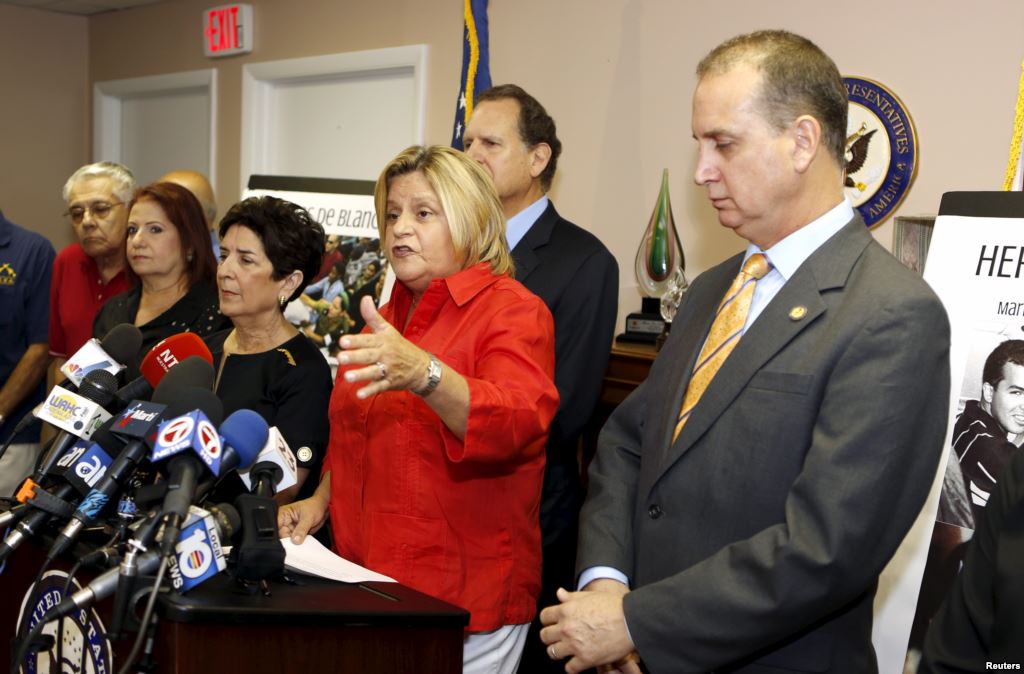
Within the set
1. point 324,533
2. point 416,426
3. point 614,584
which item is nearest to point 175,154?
point 324,533

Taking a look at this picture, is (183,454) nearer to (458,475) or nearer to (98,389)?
(98,389)

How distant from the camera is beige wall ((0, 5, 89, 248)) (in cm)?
653

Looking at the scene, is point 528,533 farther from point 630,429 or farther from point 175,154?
point 175,154

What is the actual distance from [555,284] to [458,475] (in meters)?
0.88

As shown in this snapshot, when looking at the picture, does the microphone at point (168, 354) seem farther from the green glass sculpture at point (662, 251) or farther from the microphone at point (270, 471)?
the green glass sculpture at point (662, 251)

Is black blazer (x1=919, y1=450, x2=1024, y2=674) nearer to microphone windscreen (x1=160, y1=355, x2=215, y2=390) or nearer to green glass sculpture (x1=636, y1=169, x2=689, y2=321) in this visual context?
microphone windscreen (x1=160, y1=355, x2=215, y2=390)

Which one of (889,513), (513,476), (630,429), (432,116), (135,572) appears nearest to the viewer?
(135,572)

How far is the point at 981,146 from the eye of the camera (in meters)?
2.86

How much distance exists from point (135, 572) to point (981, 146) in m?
2.51

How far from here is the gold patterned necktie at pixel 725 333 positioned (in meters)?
1.61

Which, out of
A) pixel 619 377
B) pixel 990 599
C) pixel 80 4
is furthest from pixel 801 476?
pixel 80 4

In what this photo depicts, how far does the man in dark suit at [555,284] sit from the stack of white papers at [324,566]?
33.0 inches

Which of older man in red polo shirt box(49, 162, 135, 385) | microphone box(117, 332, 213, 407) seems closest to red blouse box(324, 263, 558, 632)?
microphone box(117, 332, 213, 407)

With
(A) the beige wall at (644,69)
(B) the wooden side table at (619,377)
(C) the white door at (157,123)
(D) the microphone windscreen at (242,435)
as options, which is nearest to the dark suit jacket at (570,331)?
(B) the wooden side table at (619,377)
